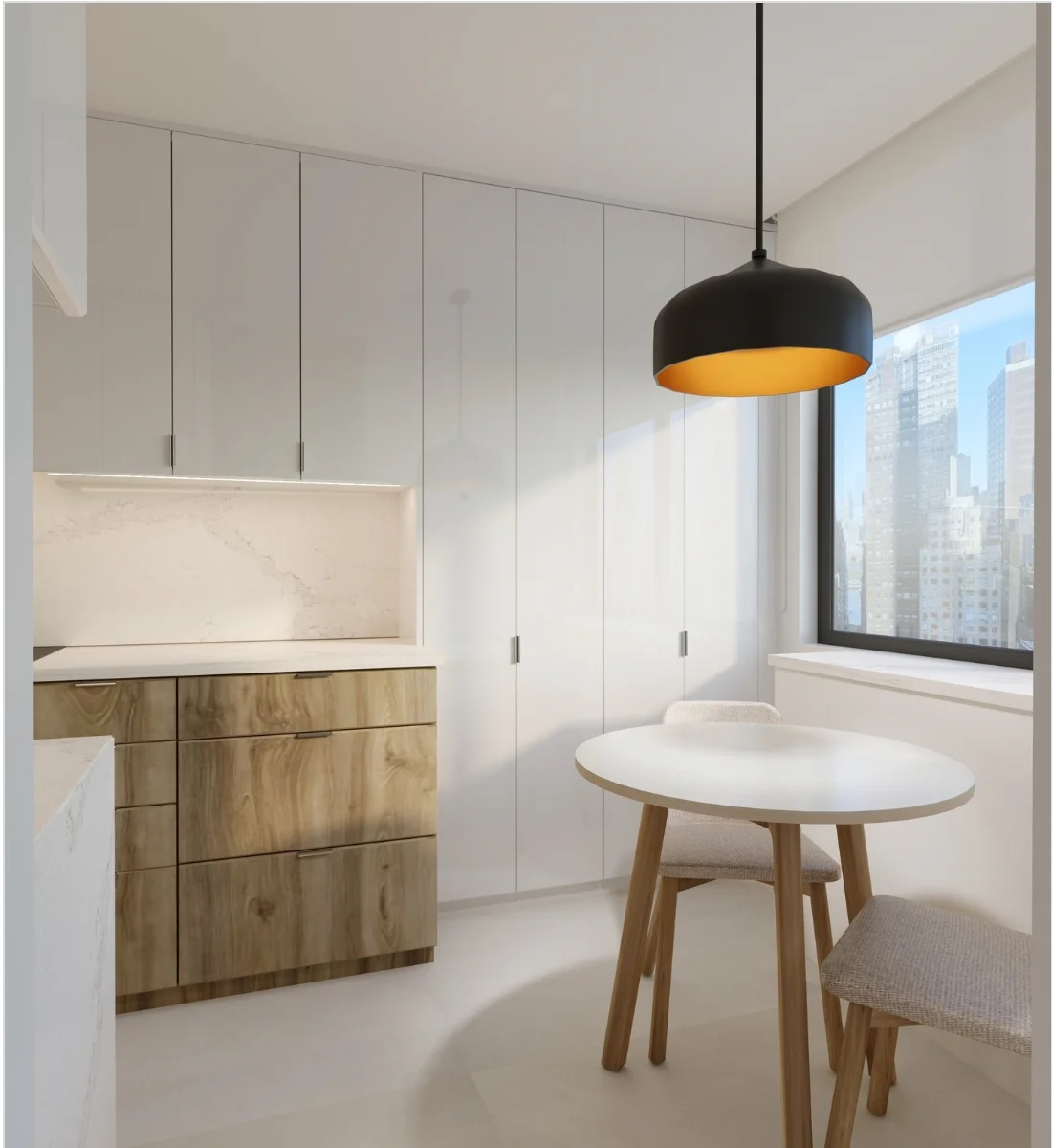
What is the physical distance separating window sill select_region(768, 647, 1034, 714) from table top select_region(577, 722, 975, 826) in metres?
0.20

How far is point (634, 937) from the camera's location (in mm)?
2004

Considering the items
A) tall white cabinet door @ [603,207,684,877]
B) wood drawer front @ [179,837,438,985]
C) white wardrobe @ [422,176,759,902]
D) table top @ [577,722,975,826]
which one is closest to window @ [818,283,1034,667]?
white wardrobe @ [422,176,759,902]

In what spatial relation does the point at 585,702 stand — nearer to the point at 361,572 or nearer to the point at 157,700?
the point at 361,572

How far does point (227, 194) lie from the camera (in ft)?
8.88

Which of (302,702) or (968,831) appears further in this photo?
(302,702)

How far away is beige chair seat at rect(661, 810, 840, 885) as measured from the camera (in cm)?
206

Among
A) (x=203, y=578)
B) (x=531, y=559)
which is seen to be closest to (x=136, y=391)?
(x=203, y=578)

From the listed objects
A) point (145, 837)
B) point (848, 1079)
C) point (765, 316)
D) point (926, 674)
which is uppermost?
point (765, 316)

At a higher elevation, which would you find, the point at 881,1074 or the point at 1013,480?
the point at 1013,480

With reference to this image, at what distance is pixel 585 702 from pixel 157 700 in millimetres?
1507

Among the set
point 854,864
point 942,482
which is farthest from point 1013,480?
point 854,864

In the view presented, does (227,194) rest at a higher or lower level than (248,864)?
higher

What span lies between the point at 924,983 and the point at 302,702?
5.73ft

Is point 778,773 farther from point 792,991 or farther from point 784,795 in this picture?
point 792,991
